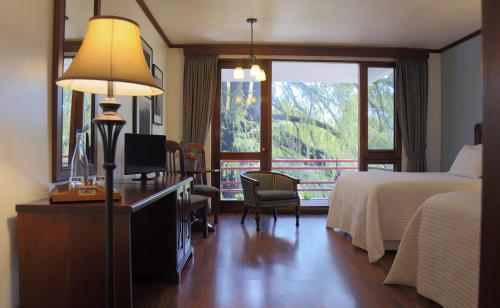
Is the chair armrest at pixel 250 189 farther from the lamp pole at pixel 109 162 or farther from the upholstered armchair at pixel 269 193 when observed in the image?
the lamp pole at pixel 109 162

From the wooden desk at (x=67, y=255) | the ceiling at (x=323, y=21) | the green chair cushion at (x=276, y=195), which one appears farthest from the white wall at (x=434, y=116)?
the wooden desk at (x=67, y=255)

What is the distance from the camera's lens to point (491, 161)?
825mm

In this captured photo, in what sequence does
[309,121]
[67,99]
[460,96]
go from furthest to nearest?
[309,121]
[460,96]
[67,99]

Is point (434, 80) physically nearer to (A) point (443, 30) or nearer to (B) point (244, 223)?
(A) point (443, 30)

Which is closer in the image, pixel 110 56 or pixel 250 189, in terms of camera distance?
pixel 110 56

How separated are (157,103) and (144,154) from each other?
1.60 metres

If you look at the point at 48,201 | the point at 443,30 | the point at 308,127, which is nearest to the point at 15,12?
the point at 48,201

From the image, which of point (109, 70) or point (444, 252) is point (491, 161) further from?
point (444, 252)

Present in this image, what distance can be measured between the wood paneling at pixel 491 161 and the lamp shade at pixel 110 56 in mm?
1133

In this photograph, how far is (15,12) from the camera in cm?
167

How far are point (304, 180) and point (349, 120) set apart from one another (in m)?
1.40

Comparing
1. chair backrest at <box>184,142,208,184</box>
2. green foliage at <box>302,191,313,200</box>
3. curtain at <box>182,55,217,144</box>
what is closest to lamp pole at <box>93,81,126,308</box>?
chair backrest at <box>184,142,208,184</box>

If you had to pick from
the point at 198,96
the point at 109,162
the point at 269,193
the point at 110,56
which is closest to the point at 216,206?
the point at 269,193

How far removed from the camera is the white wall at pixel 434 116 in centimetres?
558
